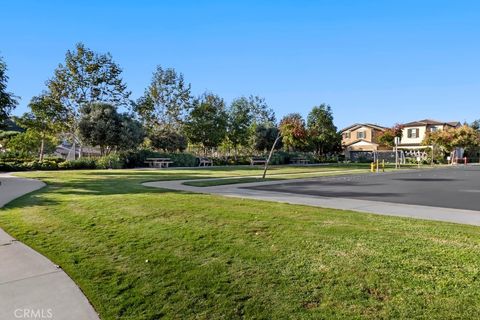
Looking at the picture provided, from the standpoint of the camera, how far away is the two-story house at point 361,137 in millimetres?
59188

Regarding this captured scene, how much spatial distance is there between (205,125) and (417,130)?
38.0 m

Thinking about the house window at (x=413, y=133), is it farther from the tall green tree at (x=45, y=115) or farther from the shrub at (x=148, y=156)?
the tall green tree at (x=45, y=115)

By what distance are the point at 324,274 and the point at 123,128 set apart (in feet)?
88.8

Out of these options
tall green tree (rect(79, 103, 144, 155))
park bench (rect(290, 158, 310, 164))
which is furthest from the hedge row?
park bench (rect(290, 158, 310, 164))

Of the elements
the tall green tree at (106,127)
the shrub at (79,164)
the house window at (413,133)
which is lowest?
the shrub at (79,164)

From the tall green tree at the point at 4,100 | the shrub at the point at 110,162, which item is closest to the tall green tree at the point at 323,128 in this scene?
the shrub at the point at 110,162

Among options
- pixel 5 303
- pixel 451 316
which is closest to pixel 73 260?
pixel 5 303

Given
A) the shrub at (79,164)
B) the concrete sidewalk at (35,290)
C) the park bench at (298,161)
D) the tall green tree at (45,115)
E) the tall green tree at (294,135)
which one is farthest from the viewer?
the tall green tree at (294,135)

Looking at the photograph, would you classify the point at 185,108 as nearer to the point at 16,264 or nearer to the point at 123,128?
the point at 123,128

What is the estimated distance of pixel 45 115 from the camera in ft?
99.0

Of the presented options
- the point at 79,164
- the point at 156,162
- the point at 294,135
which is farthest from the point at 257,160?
the point at 79,164

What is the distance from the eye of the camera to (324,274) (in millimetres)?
4223

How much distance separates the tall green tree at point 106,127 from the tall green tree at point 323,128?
1129 inches

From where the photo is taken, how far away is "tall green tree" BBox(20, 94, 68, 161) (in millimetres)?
29891
